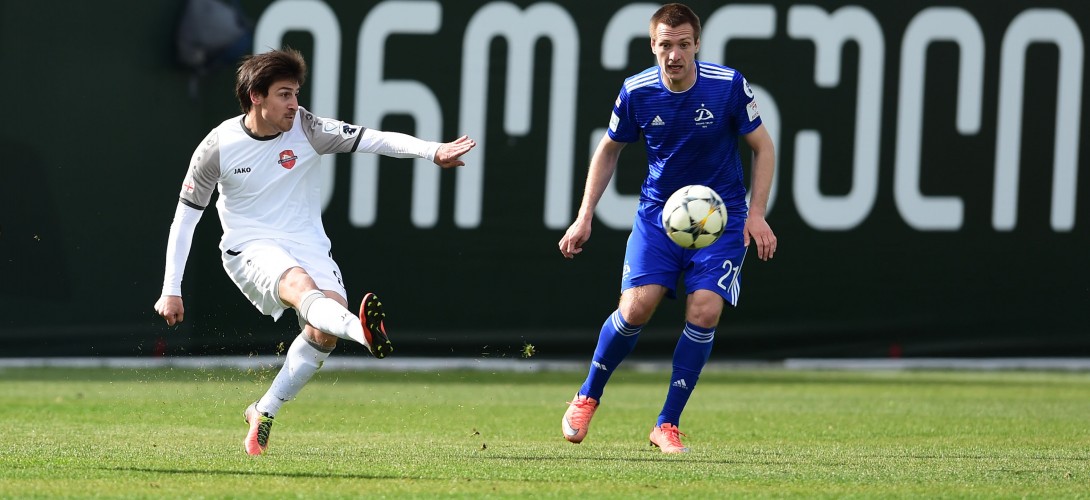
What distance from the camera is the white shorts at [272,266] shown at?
6703mm

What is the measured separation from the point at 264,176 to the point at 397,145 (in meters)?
0.59

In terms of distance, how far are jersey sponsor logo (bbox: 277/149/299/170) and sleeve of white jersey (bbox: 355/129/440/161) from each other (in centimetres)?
28

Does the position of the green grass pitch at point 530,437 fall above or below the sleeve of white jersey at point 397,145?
below

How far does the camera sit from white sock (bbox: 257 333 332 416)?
22.6 feet

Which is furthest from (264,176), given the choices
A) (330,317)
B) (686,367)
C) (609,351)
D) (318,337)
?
(686,367)

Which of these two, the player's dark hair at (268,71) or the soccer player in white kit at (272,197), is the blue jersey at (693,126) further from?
the player's dark hair at (268,71)

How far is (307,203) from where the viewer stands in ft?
23.0

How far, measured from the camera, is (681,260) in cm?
728

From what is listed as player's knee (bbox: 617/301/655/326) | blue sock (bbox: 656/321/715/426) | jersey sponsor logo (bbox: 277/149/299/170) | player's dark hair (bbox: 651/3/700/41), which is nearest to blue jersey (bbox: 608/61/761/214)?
player's dark hair (bbox: 651/3/700/41)

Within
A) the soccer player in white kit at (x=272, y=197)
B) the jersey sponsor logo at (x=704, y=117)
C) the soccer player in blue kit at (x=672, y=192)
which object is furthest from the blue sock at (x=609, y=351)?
the soccer player in white kit at (x=272, y=197)

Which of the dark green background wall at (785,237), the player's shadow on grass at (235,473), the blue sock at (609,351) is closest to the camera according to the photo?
the player's shadow on grass at (235,473)

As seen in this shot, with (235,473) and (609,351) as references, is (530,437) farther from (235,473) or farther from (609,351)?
(235,473)

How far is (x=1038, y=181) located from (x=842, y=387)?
2.69 meters

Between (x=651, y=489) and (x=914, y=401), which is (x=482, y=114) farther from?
(x=651, y=489)
